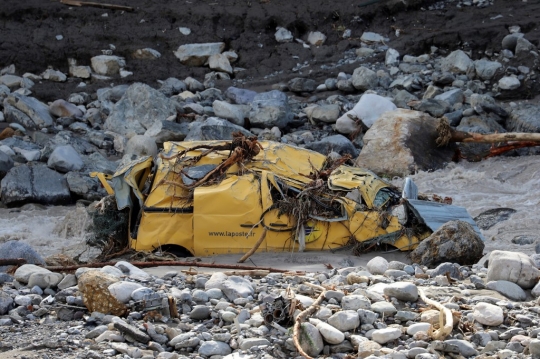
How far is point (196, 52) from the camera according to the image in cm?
1703

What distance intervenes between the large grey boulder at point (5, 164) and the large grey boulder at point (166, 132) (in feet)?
6.89

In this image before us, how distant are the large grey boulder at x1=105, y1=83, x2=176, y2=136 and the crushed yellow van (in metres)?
5.62

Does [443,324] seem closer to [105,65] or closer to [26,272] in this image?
[26,272]

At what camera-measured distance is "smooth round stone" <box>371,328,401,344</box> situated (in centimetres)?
471

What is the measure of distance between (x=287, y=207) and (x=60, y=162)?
17.8 feet

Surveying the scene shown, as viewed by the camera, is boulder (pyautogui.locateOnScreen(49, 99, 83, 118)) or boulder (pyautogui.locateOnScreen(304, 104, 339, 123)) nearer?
boulder (pyautogui.locateOnScreen(304, 104, 339, 123))

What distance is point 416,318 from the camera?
16.6ft

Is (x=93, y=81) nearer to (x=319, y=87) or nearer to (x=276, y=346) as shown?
(x=319, y=87)

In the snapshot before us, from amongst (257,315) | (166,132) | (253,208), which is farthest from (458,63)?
(257,315)

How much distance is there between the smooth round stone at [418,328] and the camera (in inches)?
190

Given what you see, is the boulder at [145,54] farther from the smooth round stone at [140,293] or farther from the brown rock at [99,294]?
the smooth round stone at [140,293]

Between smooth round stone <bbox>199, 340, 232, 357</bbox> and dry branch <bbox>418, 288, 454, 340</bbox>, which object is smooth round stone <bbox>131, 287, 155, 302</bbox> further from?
dry branch <bbox>418, 288, 454, 340</bbox>

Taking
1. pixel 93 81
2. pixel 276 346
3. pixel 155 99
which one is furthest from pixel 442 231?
pixel 93 81

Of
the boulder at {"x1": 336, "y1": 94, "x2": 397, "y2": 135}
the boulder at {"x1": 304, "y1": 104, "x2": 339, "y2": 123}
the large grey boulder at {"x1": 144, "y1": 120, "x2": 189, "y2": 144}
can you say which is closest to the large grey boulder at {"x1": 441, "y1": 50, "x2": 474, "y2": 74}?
the boulder at {"x1": 336, "y1": 94, "x2": 397, "y2": 135}
